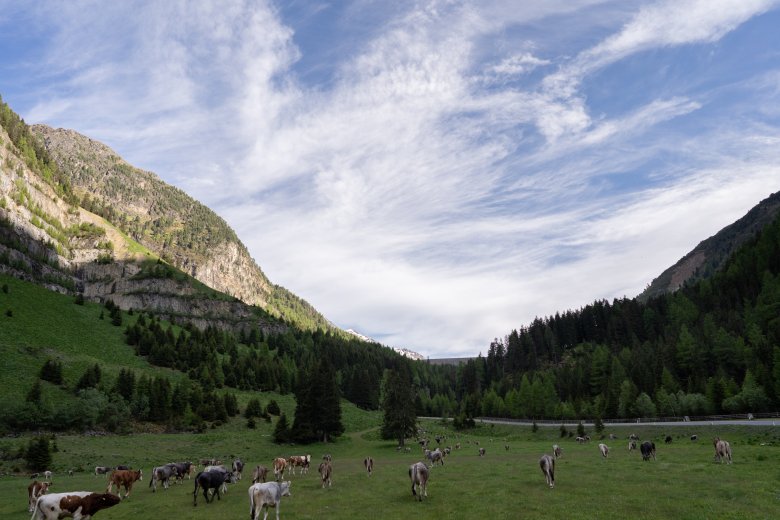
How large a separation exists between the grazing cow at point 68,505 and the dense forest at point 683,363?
96.4 meters

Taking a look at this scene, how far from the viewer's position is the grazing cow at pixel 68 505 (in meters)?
19.9

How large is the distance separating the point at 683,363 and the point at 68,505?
431ft

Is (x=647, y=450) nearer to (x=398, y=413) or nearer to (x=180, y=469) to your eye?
(x=180, y=469)

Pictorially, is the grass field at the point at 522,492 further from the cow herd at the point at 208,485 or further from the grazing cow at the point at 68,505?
the grazing cow at the point at 68,505

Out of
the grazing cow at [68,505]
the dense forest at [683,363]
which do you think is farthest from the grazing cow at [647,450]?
the dense forest at [683,363]

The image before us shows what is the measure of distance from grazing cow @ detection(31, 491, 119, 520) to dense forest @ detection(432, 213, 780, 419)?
96.4 meters

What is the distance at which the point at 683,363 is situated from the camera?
11256 centimetres

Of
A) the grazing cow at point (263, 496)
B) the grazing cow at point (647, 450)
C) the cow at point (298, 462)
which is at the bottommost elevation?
the cow at point (298, 462)

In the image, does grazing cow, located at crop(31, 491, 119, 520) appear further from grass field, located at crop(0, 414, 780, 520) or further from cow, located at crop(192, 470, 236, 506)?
cow, located at crop(192, 470, 236, 506)

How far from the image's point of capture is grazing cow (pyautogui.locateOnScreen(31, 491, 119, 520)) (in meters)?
19.9

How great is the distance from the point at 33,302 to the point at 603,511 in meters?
178

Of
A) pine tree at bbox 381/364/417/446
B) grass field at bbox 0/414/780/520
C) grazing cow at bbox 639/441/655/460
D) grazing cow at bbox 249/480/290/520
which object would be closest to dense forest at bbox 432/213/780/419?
grass field at bbox 0/414/780/520

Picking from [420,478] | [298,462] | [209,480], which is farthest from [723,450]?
[209,480]

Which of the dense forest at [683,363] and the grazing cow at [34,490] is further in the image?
the dense forest at [683,363]
